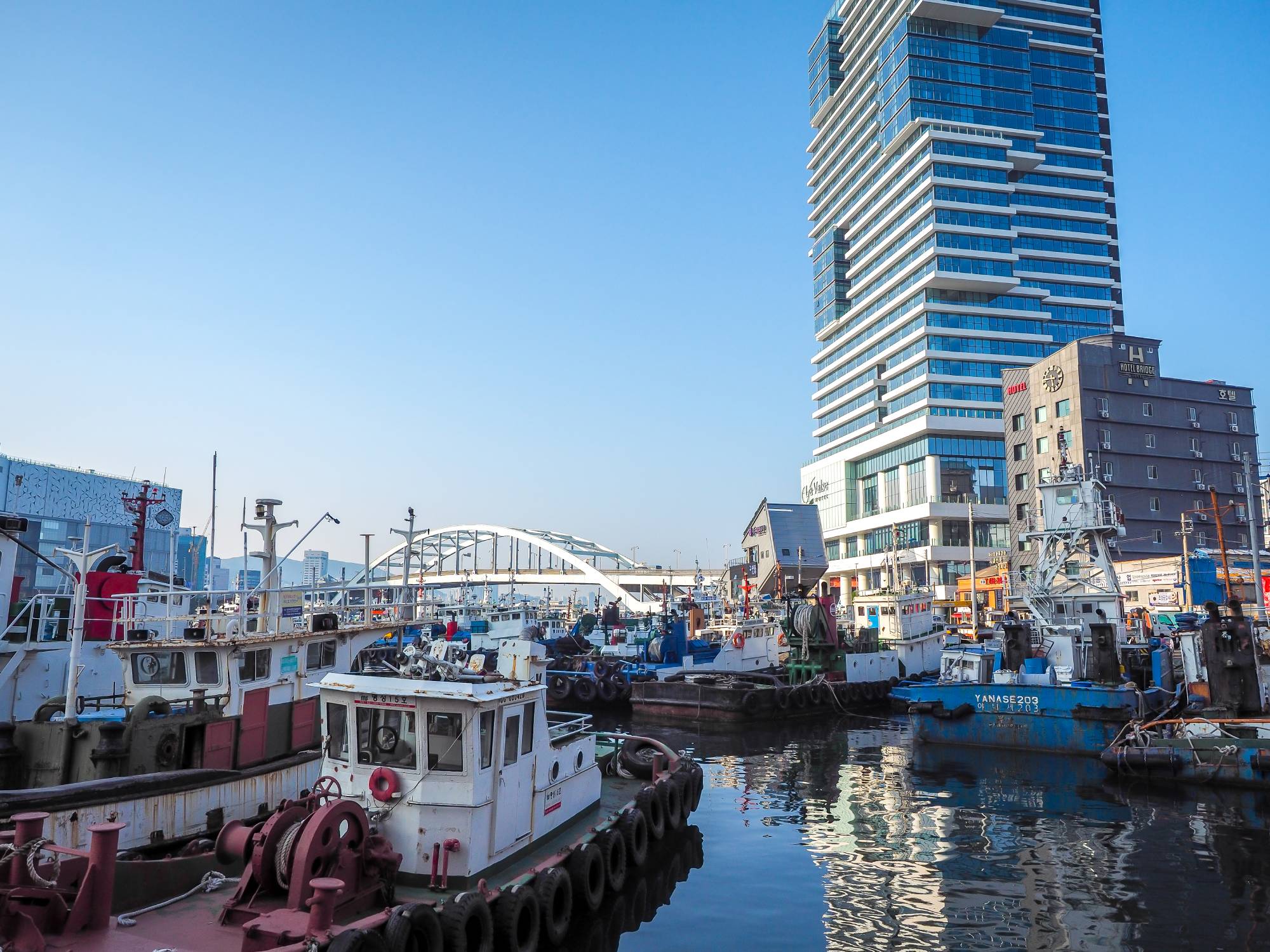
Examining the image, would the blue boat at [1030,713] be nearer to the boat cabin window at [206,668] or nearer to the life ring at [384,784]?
the life ring at [384,784]

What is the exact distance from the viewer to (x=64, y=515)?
9419 cm

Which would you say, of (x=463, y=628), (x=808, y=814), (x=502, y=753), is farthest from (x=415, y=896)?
(x=463, y=628)

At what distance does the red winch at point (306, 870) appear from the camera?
8484mm

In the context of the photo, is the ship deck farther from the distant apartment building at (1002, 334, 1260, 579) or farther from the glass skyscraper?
the glass skyscraper

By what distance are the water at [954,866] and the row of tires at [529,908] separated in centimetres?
56

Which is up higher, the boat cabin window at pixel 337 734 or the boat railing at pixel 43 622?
the boat railing at pixel 43 622

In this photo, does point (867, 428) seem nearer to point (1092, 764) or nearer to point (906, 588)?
point (906, 588)

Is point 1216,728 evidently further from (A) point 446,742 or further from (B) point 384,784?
(B) point 384,784

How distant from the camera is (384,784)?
10.9 metres

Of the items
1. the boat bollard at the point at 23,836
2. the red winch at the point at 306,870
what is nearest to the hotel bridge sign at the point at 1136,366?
the red winch at the point at 306,870

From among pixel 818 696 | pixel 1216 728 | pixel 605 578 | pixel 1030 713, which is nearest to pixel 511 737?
pixel 1216 728

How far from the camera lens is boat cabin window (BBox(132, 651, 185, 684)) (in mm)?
15609

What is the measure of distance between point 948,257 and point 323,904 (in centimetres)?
10590

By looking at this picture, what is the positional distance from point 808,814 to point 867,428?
94063mm
